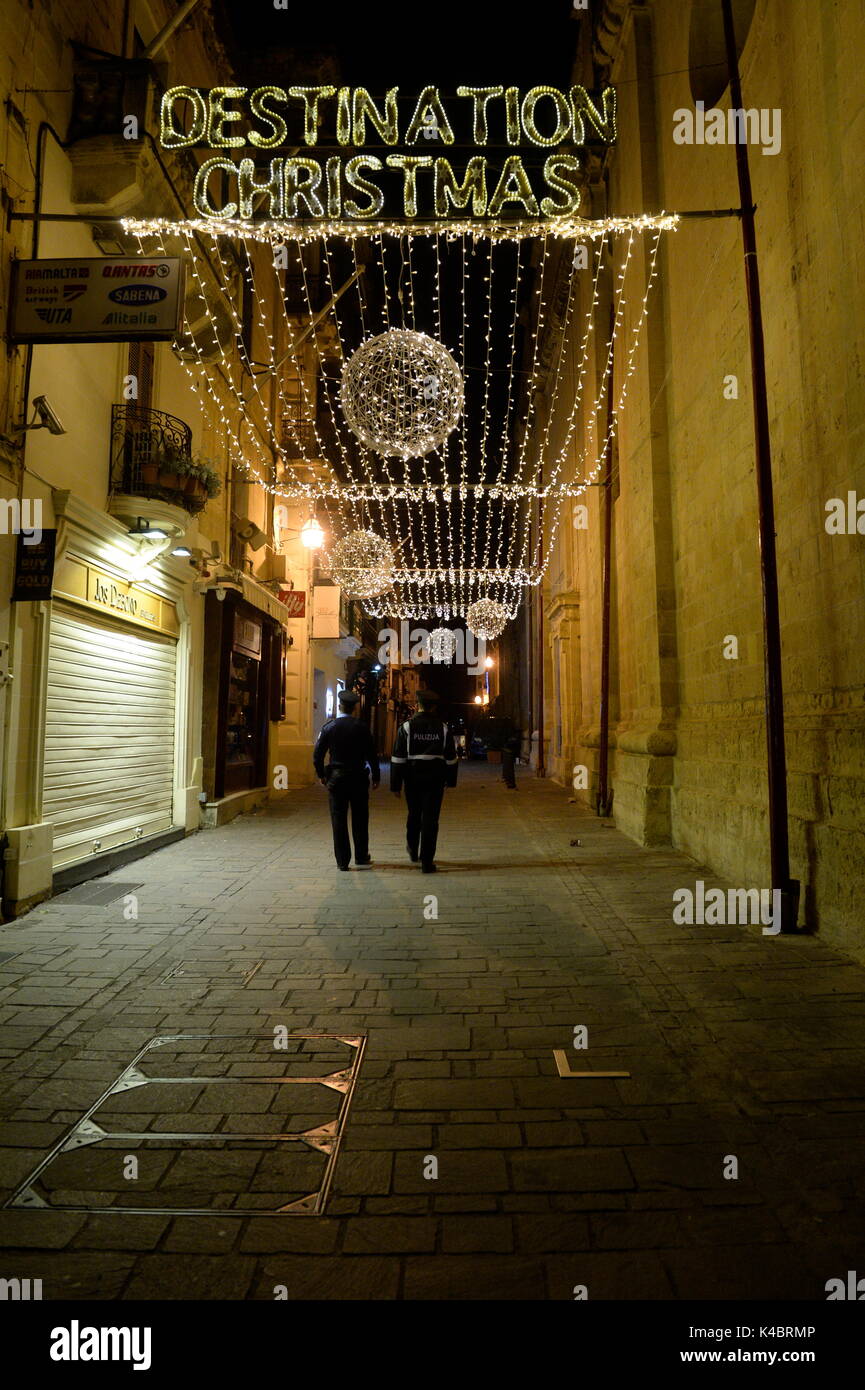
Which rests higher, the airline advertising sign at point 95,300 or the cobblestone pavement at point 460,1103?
the airline advertising sign at point 95,300

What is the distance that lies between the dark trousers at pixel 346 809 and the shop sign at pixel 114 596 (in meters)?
3.32

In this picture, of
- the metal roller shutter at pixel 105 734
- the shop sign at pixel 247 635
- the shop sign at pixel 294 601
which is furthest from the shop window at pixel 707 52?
the shop sign at pixel 294 601

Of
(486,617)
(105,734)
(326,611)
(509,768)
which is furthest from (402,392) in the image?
(326,611)

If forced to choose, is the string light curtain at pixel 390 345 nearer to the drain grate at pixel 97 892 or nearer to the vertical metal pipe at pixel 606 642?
the vertical metal pipe at pixel 606 642

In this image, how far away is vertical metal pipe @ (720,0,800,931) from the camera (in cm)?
571

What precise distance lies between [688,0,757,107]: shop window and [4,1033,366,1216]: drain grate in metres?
11.3

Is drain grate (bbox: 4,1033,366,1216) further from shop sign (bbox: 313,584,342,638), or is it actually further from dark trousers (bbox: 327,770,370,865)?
shop sign (bbox: 313,584,342,638)

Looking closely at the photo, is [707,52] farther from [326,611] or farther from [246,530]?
[326,611]

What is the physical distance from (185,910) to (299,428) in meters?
16.2

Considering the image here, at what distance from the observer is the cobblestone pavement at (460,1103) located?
7.33 ft

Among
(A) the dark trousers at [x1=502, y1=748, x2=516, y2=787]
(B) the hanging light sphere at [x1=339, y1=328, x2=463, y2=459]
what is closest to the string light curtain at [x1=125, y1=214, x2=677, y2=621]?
(B) the hanging light sphere at [x1=339, y1=328, x2=463, y2=459]

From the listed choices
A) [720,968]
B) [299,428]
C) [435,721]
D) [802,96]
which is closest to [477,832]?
[435,721]

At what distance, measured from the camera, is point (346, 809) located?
27.1 ft

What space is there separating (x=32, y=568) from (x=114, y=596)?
2.39 metres
